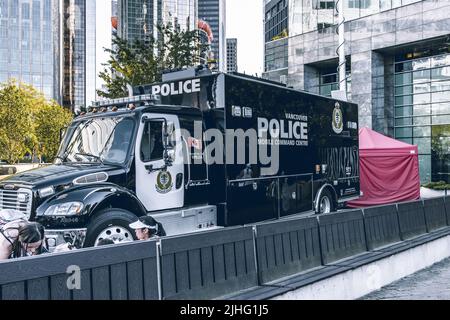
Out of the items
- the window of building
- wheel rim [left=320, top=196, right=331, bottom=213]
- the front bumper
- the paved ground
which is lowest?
the paved ground

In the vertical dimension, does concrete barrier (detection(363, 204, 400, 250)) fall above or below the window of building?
below

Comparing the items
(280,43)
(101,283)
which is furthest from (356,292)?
(280,43)

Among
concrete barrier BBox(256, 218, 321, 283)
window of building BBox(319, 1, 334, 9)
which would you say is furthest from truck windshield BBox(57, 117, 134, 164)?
window of building BBox(319, 1, 334, 9)

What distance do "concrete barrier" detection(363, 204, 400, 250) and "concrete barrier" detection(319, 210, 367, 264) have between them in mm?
229

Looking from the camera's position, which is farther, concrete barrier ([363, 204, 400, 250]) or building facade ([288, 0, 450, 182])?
building facade ([288, 0, 450, 182])

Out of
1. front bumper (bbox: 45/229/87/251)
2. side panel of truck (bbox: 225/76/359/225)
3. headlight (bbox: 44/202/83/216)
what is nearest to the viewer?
front bumper (bbox: 45/229/87/251)

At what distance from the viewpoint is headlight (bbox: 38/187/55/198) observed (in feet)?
27.1

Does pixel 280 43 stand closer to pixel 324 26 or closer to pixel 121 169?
pixel 324 26

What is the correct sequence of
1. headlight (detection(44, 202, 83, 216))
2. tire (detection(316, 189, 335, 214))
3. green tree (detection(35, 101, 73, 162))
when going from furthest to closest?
1. green tree (detection(35, 101, 73, 162))
2. tire (detection(316, 189, 335, 214))
3. headlight (detection(44, 202, 83, 216))

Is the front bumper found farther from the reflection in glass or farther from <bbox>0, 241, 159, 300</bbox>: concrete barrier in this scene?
the reflection in glass

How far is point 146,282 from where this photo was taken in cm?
500

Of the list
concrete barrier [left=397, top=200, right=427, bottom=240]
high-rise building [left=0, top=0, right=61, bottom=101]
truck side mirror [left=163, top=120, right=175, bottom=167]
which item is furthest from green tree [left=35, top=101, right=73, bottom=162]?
high-rise building [left=0, top=0, right=61, bottom=101]

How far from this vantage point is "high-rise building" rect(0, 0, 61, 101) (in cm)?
16438

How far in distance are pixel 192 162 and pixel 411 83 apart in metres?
34.0
